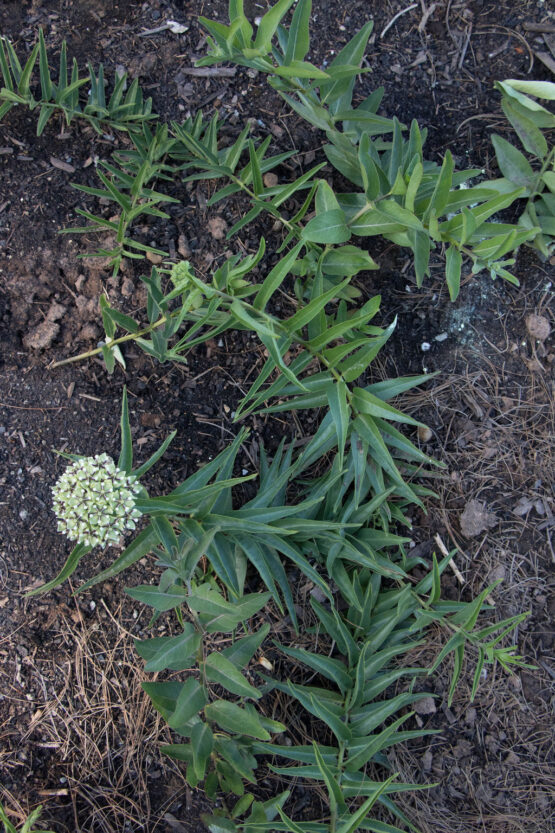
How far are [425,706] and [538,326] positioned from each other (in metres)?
1.93

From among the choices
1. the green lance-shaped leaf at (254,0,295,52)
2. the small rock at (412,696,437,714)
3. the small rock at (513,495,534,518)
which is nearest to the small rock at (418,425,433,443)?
the small rock at (513,495,534,518)

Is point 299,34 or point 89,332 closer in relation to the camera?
point 299,34

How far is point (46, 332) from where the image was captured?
2900 mm

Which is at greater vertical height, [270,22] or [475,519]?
[270,22]

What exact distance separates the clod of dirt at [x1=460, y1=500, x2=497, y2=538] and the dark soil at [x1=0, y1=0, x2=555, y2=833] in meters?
0.03

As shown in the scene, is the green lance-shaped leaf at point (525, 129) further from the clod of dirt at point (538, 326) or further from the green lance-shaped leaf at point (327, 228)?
the green lance-shaped leaf at point (327, 228)

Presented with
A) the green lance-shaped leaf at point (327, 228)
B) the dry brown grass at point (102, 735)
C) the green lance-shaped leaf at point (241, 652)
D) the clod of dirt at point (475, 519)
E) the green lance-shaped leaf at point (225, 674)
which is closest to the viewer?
the green lance-shaped leaf at point (225, 674)

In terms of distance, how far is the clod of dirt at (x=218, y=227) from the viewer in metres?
2.97

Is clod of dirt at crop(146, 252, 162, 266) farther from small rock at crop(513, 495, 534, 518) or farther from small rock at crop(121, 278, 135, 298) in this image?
small rock at crop(513, 495, 534, 518)

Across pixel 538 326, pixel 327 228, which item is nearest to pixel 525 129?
pixel 538 326

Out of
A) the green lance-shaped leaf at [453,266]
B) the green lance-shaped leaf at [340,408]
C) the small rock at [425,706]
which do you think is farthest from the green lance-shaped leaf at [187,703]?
the green lance-shaped leaf at [453,266]

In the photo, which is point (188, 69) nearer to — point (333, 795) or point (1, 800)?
point (333, 795)

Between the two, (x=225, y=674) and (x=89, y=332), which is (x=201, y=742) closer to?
(x=225, y=674)

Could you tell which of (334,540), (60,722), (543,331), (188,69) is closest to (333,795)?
(334,540)
